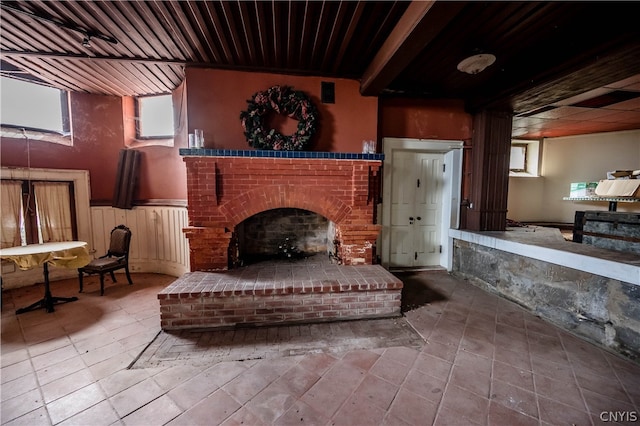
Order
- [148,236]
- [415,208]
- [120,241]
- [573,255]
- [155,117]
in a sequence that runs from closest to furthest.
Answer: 1. [573,255]
2. [120,241]
3. [415,208]
4. [148,236]
5. [155,117]

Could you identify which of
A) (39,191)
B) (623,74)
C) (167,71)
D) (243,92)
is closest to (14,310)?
(39,191)

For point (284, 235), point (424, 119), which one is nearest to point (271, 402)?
point (284, 235)

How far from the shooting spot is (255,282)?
2.67 meters

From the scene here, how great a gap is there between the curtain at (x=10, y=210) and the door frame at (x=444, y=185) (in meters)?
5.32

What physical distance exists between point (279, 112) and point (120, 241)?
10.2 feet

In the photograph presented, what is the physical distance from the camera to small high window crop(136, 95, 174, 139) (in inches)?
168

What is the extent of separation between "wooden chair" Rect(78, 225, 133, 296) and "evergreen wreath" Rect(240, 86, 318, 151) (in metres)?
2.54

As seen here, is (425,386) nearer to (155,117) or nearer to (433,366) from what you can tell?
(433,366)

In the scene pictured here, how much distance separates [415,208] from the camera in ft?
13.4

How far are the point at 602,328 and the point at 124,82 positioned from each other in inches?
248

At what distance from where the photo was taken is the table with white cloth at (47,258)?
2.74 metres

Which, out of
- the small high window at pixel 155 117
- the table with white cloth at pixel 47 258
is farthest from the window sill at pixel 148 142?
the table with white cloth at pixel 47 258

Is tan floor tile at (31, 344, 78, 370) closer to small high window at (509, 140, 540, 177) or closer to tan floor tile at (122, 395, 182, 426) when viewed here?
tan floor tile at (122, 395, 182, 426)

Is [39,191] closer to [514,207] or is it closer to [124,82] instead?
[124,82]
